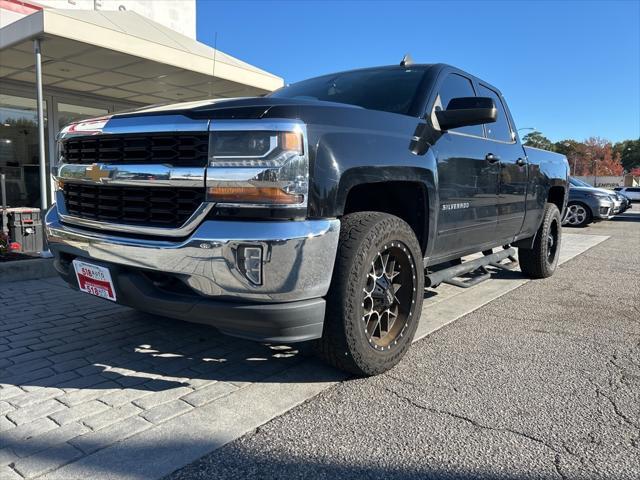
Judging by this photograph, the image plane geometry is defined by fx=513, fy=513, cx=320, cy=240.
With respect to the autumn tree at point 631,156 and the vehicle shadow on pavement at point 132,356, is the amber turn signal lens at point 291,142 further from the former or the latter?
the autumn tree at point 631,156

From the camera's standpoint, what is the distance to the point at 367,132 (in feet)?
9.63

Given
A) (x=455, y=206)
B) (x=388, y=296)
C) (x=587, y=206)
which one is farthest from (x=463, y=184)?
(x=587, y=206)

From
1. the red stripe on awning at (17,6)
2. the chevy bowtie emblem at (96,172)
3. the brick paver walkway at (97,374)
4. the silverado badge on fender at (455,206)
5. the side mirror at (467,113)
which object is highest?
the red stripe on awning at (17,6)

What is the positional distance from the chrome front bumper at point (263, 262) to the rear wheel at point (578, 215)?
14.7m

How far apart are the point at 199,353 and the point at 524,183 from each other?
11.7ft

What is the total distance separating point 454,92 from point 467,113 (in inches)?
32.5

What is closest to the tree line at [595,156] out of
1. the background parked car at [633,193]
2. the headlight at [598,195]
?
the background parked car at [633,193]

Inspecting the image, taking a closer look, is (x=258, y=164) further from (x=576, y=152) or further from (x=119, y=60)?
(x=576, y=152)

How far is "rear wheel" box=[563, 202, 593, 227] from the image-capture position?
1520 centimetres

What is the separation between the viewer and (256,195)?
242 centimetres

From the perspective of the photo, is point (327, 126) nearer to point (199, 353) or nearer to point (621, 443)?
point (199, 353)

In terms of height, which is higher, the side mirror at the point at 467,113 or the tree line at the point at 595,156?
the tree line at the point at 595,156

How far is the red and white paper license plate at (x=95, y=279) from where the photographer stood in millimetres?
2781

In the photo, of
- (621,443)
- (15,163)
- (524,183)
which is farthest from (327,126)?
(15,163)
